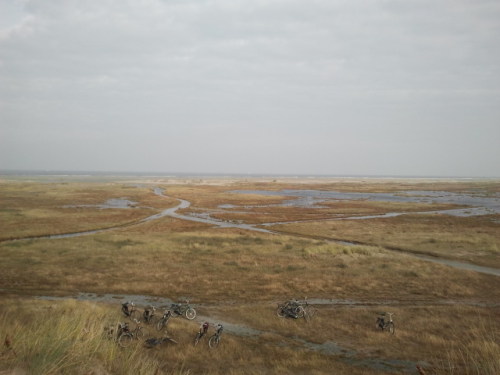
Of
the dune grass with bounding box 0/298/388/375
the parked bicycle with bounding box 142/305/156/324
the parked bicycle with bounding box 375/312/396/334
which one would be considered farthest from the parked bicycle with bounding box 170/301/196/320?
the parked bicycle with bounding box 375/312/396/334

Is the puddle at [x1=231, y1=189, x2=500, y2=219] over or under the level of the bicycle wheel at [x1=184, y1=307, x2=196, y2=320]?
over

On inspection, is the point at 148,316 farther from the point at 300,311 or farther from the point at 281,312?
the point at 300,311

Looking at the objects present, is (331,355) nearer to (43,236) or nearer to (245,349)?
(245,349)

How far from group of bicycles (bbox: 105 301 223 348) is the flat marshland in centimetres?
46

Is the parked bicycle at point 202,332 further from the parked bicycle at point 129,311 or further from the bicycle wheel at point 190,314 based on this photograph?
the parked bicycle at point 129,311

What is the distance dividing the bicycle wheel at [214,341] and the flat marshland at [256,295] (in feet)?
0.92

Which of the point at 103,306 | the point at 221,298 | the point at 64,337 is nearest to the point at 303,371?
the point at 64,337

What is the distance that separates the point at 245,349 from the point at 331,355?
4073mm

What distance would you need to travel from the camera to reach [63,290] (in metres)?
24.8

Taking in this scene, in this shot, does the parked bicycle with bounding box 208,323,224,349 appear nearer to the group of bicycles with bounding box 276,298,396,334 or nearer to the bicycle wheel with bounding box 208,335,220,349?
the bicycle wheel with bounding box 208,335,220,349

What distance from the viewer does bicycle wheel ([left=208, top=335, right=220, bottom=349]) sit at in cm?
1575

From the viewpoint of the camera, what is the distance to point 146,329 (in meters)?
17.5

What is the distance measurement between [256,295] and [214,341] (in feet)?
28.8

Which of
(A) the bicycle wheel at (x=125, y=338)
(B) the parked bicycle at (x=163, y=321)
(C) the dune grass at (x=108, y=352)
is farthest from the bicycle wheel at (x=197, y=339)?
(A) the bicycle wheel at (x=125, y=338)
